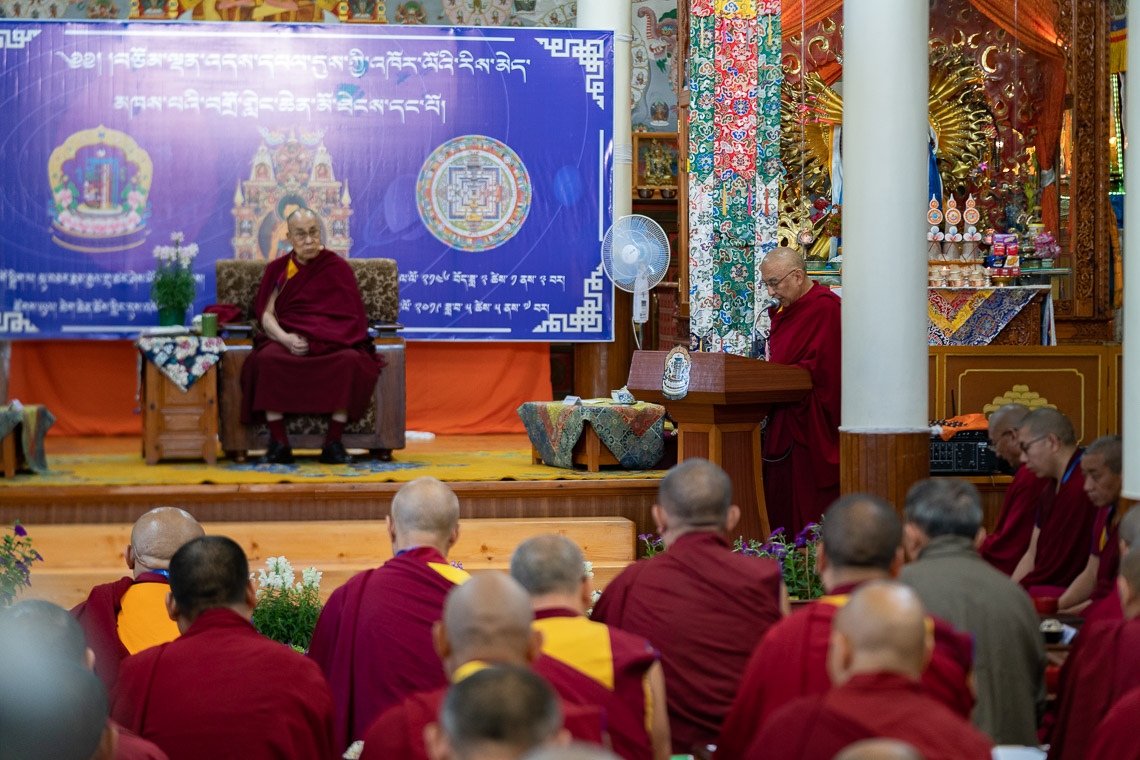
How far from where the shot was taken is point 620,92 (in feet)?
34.3

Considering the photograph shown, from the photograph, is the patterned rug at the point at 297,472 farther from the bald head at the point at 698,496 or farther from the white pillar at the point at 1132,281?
the bald head at the point at 698,496

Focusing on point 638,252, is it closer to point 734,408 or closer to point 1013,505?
point 734,408

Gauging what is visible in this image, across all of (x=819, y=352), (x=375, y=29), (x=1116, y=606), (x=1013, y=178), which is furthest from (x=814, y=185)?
(x=1116, y=606)

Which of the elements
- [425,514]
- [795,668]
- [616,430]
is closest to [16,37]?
[616,430]

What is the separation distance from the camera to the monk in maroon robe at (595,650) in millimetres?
2979

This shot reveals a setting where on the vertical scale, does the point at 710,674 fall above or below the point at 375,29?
below

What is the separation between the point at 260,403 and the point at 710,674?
189 inches

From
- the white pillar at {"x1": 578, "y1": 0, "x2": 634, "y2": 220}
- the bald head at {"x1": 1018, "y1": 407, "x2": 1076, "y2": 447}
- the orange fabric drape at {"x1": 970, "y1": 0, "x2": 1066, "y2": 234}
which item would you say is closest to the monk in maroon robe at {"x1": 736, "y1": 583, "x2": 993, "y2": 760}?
the bald head at {"x1": 1018, "y1": 407, "x2": 1076, "y2": 447}

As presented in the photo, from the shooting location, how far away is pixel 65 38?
10016 millimetres

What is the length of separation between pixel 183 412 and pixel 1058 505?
4.80 m

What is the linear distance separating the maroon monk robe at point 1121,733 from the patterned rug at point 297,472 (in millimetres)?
4765

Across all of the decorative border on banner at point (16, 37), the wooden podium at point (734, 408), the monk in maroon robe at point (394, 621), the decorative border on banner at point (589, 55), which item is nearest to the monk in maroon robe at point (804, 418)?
the wooden podium at point (734, 408)

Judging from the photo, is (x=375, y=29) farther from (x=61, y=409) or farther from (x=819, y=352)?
(x=819, y=352)

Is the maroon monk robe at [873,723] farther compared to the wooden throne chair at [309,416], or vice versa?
the wooden throne chair at [309,416]
